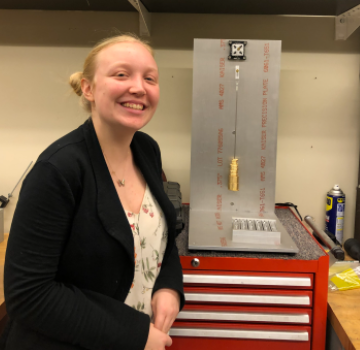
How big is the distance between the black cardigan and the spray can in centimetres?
128

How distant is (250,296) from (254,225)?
0.25m

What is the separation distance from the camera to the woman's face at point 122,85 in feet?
2.15

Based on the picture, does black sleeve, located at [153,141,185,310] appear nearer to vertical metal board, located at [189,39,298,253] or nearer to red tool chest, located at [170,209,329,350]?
red tool chest, located at [170,209,329,350]

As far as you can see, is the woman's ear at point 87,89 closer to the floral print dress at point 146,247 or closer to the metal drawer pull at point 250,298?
the floral print dress at point 146,247

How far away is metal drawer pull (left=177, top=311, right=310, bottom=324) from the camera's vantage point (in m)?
1.03

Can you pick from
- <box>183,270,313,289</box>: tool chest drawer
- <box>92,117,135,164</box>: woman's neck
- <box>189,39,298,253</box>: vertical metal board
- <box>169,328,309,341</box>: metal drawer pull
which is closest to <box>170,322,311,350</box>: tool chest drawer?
<box>169,328,309,341</box>: metal drawer pull

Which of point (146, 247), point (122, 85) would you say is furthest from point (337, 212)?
point (122, 85)

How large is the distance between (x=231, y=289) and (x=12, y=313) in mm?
681

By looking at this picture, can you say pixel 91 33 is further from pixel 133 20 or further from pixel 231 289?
pixel 231 289

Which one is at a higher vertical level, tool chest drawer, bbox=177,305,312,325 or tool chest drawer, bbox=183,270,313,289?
tool chest drawer, bbox=183,270,313,289

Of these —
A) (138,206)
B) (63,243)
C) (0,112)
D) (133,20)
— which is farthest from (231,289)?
(0,112)

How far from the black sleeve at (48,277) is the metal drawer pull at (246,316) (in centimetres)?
47

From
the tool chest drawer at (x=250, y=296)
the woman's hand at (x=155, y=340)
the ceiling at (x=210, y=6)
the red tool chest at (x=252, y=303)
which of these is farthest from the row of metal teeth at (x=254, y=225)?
the ceiling at (x=210, y=6)

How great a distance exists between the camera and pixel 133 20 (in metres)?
1.56
